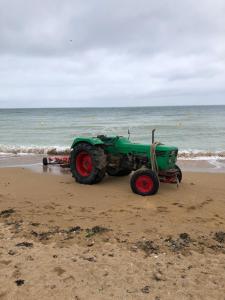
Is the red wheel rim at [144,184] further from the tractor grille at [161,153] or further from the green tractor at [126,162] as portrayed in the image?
the tractor grille at [161,153]

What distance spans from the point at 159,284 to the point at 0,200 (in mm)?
4218

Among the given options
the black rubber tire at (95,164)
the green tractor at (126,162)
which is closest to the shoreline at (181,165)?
the green tractor at (126,162)

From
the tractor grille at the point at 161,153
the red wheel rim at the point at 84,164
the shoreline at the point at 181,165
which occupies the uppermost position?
the tractor grille at the point at 161,153

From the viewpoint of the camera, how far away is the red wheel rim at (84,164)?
8609 mm

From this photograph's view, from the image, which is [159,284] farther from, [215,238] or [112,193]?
[112,193]

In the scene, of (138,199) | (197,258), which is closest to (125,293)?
(197,258)

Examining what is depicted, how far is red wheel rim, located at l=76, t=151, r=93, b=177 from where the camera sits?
8609 millimetres

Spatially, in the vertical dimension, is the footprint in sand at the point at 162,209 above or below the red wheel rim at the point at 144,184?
below

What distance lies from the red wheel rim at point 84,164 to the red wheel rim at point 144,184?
5.12 ft

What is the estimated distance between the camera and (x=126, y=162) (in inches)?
330

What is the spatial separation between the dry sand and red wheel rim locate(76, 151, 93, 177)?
83cm

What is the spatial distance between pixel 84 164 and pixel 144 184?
75.8 inches

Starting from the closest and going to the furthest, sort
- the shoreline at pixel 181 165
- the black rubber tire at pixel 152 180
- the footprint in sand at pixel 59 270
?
1. the footprint in sand at pixel 59 270
2. the black rubber tire at pixel 152 180
3. the shoreline at pixel 181 165

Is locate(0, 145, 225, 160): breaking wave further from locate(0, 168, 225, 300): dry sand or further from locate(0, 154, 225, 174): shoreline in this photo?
locate(0, 168, 225, 300): dry sand
